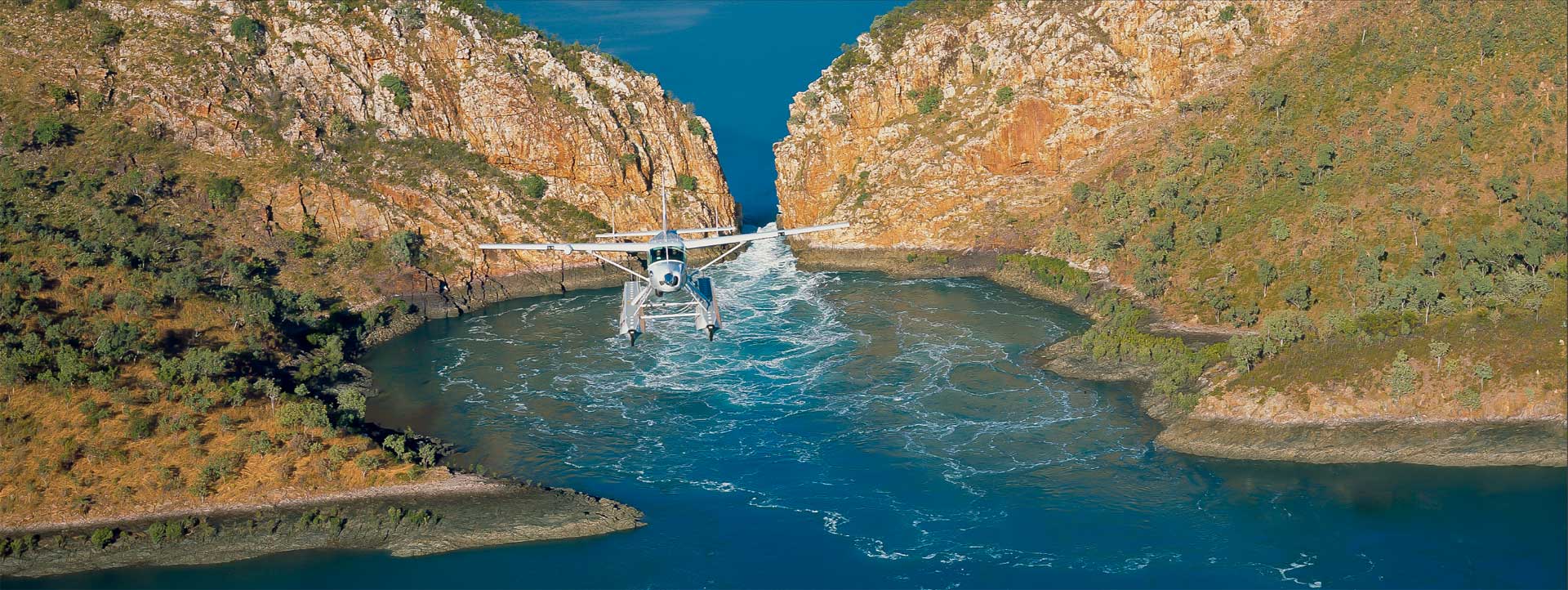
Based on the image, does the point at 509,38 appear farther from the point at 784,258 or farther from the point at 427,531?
the point at 427,531

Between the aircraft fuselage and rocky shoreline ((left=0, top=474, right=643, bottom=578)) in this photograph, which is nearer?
rocky shoreline ((left=0, top=474, right=643, bottom=578))

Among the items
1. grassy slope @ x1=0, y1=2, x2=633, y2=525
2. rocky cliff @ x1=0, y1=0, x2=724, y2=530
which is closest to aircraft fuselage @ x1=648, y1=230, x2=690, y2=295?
rocky cliff @ x1=0, y1=0, x2=724, y2=530

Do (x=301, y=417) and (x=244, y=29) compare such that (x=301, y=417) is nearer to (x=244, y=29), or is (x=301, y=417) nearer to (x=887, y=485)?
(x=887, y=485)

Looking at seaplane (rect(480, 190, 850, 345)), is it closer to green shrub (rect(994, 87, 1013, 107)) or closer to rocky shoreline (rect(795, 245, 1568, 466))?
rocky shoreline (rect(795, 245, 1568, 466))

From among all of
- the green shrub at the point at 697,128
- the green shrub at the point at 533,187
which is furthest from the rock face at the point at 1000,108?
the green shrub at the point at 533,187

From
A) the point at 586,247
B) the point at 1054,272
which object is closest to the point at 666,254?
the point at 586,247
